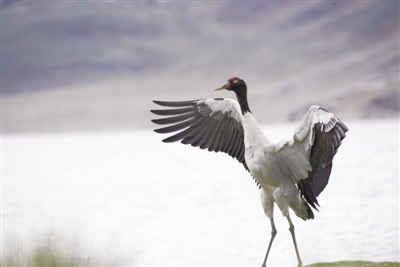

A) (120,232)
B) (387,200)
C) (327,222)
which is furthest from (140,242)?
(387,200)

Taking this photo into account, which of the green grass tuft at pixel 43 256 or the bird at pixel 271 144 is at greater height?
the bird at pixel 271 144

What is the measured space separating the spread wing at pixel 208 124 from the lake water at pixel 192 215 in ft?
5.96

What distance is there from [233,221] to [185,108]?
8.75m

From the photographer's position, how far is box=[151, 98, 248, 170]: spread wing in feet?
28.3

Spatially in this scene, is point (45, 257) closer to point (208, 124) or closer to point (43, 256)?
point (43, 256)

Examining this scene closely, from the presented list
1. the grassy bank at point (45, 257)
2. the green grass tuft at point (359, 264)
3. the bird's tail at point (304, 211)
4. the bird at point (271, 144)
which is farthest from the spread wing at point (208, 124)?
the grassy bank at point (45, 257)

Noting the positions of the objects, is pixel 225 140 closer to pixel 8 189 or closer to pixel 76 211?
pixel 76 211

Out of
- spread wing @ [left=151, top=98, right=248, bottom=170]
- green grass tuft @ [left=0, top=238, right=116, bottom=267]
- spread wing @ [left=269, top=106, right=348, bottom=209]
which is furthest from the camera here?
spread wing @ [left=151, top=98, right=248, bottom=170]

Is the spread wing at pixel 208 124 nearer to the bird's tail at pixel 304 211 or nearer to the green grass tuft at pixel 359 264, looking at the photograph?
the bird's tail at pixel 304 211

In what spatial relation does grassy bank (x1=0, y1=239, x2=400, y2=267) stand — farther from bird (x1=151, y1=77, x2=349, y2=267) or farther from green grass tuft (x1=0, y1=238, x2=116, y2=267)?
bird (x1=151, y1=77, x2=349, y2=267)

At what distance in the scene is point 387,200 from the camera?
19.5 m

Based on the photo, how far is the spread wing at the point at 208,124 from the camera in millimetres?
8633

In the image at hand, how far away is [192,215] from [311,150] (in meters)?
11.1

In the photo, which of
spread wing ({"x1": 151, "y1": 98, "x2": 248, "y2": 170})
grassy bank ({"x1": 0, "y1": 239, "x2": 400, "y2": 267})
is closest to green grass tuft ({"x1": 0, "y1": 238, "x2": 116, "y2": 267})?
grassy bank ({"x1": 0, "y1": 239, "x2": 400, "y2": 267})
